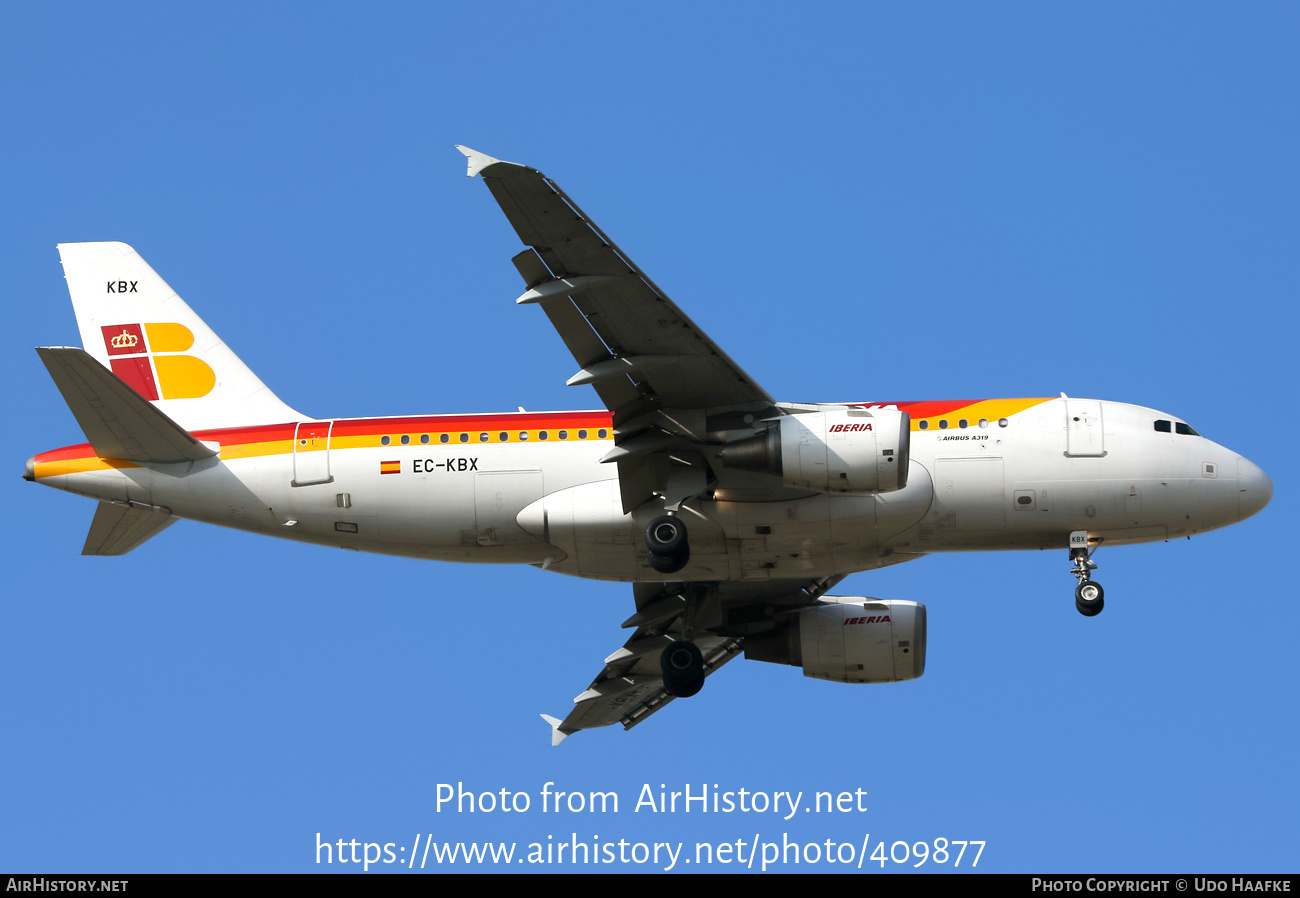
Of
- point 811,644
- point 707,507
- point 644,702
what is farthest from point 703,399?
point 644,702

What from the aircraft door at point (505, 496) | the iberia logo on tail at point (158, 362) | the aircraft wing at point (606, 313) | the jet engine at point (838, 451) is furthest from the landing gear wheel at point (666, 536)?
the iberia logo on tail at point (158, 362)

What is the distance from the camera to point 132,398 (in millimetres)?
31688

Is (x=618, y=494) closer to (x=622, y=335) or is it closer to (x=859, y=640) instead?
(x=622, y=335)

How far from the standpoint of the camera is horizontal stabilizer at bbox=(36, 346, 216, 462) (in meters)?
30.5

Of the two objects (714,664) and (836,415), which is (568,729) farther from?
(836,415)

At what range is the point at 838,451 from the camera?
97.6 feet

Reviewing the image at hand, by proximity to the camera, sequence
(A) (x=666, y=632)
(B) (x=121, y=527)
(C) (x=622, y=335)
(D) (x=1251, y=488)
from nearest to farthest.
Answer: (C) (x=622, y=335) < (D) (x=1251, y=488) < (B) (x=121, y=527) < (A) (x=666, y=632)

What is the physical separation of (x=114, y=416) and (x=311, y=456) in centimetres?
403

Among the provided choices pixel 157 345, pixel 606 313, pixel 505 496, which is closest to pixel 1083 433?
pixel 606 313

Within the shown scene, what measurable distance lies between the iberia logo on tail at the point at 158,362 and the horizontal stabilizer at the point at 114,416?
294 centimetres

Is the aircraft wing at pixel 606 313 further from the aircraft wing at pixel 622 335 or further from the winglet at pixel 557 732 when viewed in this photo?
the winglet at pixel 557 732

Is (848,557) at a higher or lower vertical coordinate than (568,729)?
higher

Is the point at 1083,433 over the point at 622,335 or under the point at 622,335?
under
